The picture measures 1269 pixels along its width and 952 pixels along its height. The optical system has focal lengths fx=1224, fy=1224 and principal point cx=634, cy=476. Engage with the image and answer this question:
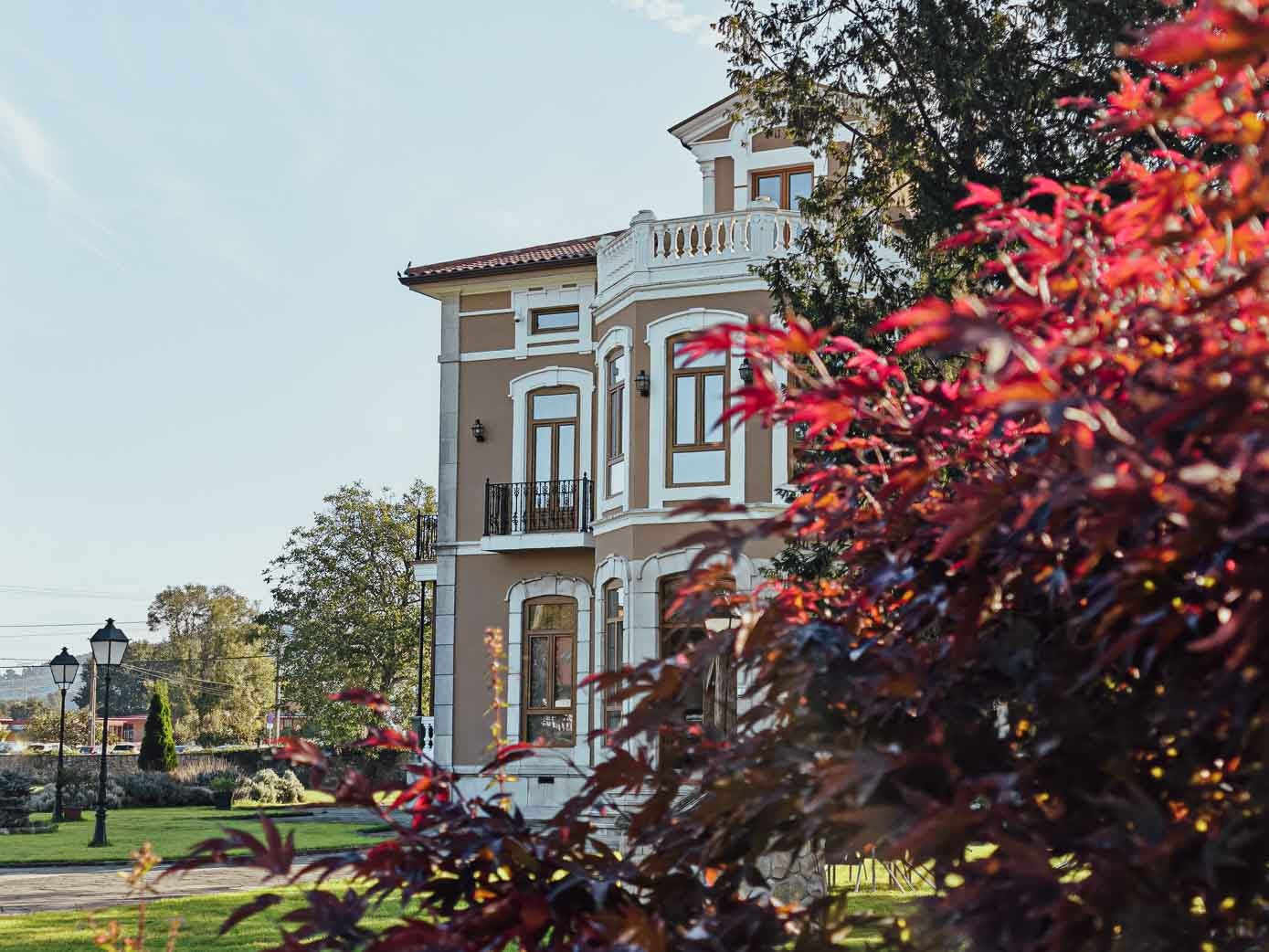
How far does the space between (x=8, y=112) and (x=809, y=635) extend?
25277 mm

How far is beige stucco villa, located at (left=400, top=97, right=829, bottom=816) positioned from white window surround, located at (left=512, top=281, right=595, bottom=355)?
0.10ft

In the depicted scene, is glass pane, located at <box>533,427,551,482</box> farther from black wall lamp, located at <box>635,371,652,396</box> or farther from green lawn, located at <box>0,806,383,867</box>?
green lawn, located at <box>0,806,383,867</box>

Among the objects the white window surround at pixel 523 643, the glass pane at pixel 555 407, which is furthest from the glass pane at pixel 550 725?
the glass pane at pixel 555 407

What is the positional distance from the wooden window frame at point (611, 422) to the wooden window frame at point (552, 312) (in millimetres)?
2223

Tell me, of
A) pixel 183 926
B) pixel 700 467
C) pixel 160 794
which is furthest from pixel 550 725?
pixel 160 794

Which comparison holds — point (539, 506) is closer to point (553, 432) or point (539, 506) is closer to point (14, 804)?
point (553, 432)

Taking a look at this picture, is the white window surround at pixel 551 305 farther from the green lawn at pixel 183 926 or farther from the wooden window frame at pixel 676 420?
the green lawn at pixel 183 926

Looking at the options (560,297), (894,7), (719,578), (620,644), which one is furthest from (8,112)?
(719,578)

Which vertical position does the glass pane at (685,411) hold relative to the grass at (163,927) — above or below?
above

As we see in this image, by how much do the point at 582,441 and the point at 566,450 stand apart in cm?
32

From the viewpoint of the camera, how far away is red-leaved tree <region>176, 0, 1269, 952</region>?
1.26m

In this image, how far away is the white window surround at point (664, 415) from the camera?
14812mm

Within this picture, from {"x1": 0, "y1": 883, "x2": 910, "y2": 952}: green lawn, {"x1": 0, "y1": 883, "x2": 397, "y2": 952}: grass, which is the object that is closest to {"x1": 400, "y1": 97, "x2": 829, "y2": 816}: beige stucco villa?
{"x1": 0, "y1": 883, "x2": 910, "y2": 952}: green lawn

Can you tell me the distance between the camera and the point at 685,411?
15234 millimetres
